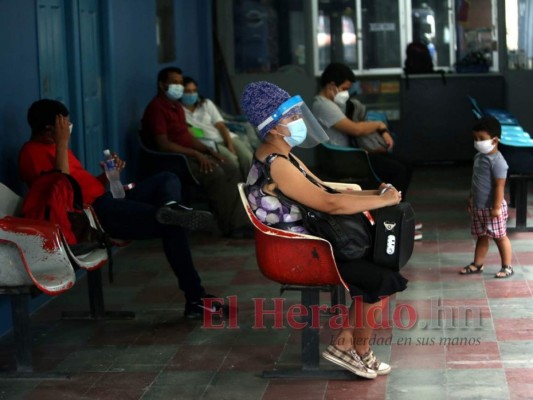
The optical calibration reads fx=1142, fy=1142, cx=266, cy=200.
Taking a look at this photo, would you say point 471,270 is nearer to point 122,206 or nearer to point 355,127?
point 355,127

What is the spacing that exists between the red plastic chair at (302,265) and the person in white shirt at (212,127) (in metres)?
4.03

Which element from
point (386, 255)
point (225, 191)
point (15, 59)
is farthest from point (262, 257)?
point (225, 191)

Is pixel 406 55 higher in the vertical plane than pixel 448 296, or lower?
higher

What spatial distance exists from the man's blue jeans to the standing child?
185cm

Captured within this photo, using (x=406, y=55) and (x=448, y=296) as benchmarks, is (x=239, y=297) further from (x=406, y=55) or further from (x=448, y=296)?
(x=406, y=55)

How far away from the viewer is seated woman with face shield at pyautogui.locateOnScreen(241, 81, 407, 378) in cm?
483

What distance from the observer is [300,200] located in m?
4.86

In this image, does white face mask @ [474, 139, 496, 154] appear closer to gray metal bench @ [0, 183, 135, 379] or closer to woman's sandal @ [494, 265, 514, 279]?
woman's sandal @ [494, 265, 514, 279]

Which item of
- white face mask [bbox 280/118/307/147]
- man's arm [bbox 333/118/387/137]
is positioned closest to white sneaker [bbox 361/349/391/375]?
white face mask [bbox 280/118/307/147]

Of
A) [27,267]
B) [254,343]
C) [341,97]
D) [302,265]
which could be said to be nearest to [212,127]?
[341,97]

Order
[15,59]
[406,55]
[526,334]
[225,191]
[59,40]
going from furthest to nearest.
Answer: [406,55]
[225,191]
[59,40]
[15,59]
[526,334]

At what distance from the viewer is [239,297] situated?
6617mm

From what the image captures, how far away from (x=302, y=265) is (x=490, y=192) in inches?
94.9

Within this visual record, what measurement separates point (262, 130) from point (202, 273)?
2.50 metres
